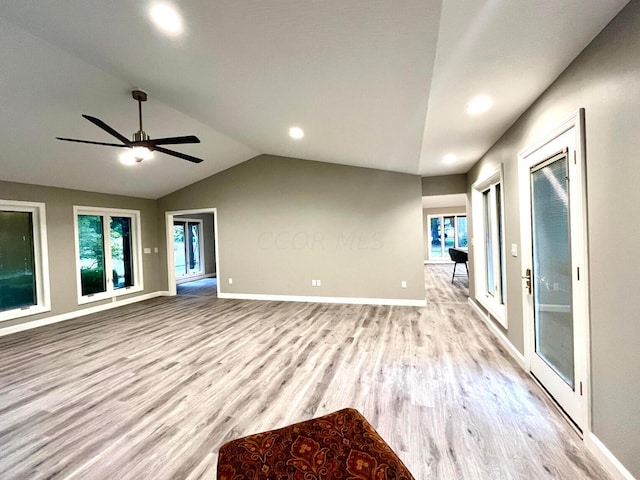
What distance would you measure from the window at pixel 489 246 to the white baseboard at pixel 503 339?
Result: 0.16 meters

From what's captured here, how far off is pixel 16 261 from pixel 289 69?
554cm

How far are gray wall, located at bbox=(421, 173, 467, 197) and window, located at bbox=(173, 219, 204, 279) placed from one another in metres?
7.63

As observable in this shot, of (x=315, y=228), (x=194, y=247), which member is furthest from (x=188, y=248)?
(x=315, y=228)

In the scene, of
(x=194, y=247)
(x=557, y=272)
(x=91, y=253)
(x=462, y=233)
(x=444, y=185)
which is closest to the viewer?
(x=557, y=272)

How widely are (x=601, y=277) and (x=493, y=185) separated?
269 centimetres

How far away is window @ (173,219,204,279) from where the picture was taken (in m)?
9.35

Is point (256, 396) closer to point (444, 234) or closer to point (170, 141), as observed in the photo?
point (170, 141)

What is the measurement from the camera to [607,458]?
157cm

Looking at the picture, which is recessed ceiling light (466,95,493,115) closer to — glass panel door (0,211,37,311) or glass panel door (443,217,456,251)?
glass panel door (0,211,37,311)

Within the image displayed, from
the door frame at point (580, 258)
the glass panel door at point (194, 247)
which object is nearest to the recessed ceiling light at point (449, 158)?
the door frame at point (580, 258)

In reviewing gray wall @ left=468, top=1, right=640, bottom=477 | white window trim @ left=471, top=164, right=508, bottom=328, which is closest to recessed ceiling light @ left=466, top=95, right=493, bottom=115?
gray wall @ left=468, top=1, right=640, bottom=477

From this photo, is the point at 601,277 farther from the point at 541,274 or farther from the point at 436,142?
the point at 436,142

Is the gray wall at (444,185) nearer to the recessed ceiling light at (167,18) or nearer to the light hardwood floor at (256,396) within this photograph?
the light hardwood floor at (256,396)

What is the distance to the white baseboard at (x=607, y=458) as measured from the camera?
1455 mm
